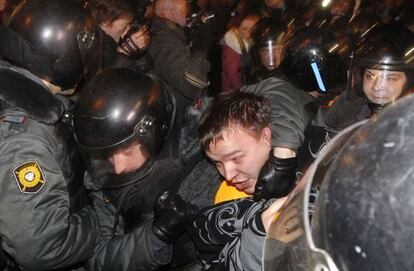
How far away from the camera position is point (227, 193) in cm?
220

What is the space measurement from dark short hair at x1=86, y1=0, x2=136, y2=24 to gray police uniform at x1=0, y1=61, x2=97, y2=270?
1483mm

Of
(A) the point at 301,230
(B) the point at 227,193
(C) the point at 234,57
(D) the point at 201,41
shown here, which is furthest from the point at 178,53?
(A) the point at 301,230

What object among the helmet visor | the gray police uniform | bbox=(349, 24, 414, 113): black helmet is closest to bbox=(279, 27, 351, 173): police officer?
bbox=(349, 24, 414, 113): black helmet

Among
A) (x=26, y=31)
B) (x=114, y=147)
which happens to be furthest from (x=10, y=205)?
(x=26, y=31)

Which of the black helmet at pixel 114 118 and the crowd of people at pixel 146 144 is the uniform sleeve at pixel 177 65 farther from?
Result: the black helmet at pixel 114 118

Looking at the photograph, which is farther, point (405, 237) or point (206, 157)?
point (206, 157)

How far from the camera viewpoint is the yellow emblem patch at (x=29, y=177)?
188 cm

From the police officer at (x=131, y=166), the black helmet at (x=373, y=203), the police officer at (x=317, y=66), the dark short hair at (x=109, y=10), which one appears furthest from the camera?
the dark short hair at (x=109, y=10)

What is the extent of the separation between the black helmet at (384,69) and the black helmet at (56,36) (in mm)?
1721

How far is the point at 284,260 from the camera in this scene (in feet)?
2.97

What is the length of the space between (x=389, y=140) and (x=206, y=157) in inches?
66.9

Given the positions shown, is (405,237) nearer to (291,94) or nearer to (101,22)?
(291,94)

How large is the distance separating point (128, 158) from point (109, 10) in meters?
1.71

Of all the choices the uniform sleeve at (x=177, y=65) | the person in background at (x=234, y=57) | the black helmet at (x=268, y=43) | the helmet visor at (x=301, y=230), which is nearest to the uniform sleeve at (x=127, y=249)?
the uniform sleeve at (x=177, y=65)
